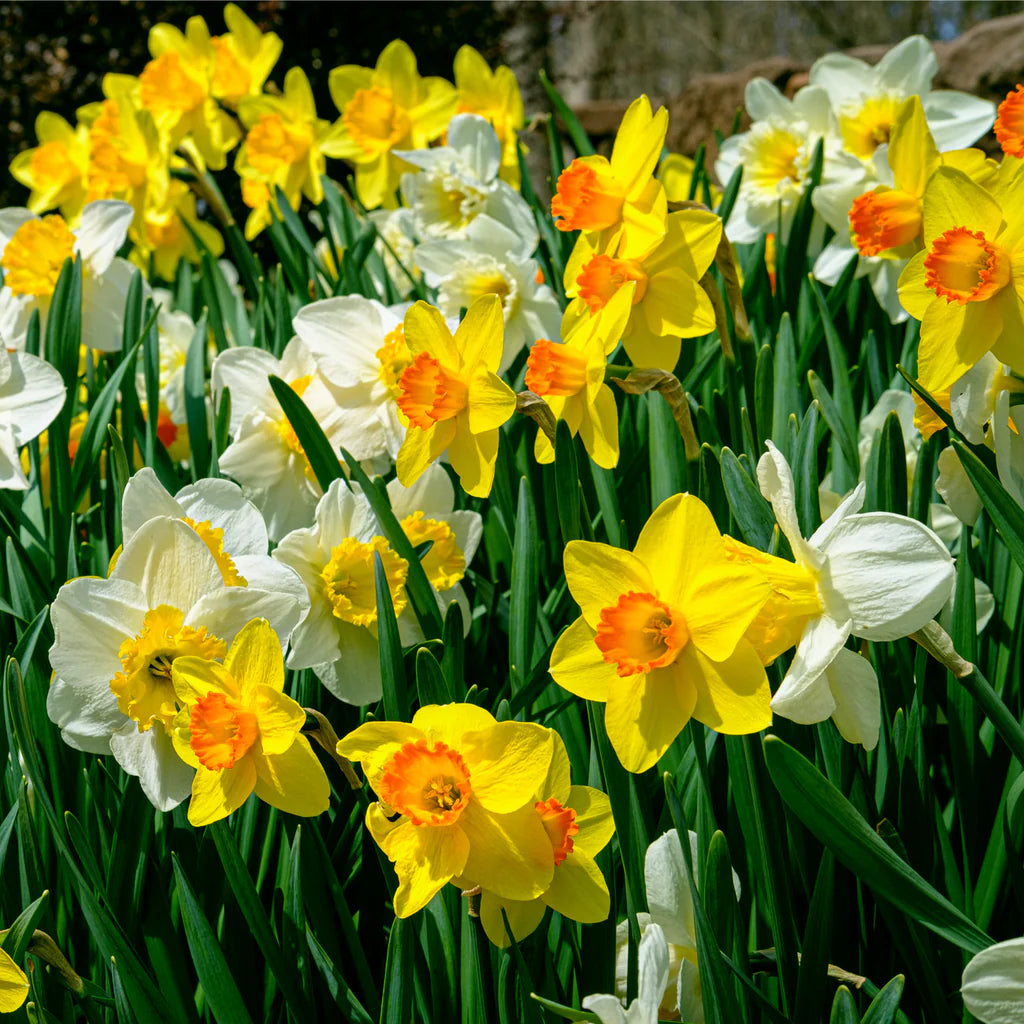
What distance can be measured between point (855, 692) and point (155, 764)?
532 millimetres

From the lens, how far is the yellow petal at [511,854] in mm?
669

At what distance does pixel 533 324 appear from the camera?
4.69 feet

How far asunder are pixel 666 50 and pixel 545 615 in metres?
12.9

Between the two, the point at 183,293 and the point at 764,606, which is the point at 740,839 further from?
the point at 183,293

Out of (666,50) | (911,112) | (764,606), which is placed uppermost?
(911,112)

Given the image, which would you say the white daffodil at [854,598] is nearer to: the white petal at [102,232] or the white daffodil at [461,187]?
the white daffodil at [461,187]

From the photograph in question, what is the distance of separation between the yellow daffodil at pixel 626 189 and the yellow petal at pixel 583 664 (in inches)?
15.5

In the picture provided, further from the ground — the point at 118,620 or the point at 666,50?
the point at 118,620

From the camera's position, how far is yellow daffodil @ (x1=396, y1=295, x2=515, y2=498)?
0.86 m

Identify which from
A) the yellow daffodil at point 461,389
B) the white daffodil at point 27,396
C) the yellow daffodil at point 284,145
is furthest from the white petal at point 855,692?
the yellow daffodil at point 284,145

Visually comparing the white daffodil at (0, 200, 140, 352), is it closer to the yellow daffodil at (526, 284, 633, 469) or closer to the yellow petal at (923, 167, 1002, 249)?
the yellow daffodil at (526, 284, 633, 469)

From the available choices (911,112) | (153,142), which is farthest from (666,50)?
(911,112)

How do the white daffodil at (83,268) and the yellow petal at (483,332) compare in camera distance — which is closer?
the yellow petal at (483,332)

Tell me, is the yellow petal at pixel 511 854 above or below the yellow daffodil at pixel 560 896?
above
